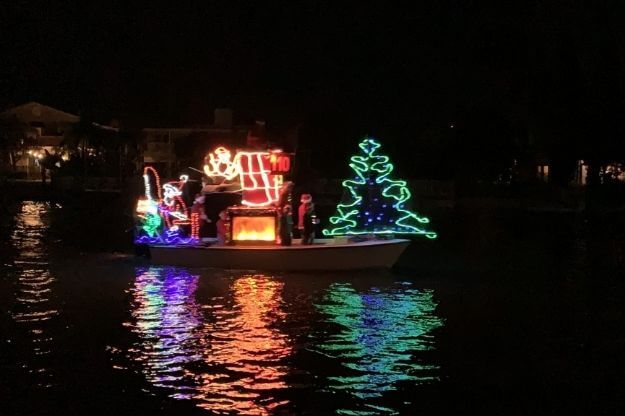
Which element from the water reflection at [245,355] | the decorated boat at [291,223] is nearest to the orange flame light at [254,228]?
the decorated boat at [291,223]

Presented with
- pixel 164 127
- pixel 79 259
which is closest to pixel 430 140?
pixel 164 127

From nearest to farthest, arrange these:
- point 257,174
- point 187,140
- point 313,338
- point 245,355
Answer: point 245,355
point 313,338
point 257,174
point 187,140

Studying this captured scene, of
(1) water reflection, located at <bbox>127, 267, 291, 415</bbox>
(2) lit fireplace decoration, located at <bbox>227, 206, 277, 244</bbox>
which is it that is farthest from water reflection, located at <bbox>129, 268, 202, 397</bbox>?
(2) lit fireplace decoration, located at <bbox>227, 206, 277, 244</bbox>

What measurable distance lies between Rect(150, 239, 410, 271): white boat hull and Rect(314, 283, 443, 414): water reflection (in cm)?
144

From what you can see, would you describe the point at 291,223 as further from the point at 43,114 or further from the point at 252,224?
the point at 43,114

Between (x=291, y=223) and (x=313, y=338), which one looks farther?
(x=291, y=223)

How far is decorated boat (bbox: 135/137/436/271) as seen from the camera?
21.7 m

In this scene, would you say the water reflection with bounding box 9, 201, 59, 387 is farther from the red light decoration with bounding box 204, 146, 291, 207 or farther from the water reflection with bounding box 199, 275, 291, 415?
the red light decoration with bounding box 204, 146, 291, 207

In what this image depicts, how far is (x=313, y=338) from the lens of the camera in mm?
14531

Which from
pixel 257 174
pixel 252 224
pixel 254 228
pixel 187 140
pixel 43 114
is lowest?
pixel 254 228

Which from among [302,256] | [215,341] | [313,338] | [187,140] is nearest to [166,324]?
[215,341]

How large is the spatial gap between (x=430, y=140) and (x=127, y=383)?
51414 millimetres

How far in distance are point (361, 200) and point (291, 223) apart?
6.24 feet

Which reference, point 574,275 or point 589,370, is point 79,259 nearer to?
point 574,275
